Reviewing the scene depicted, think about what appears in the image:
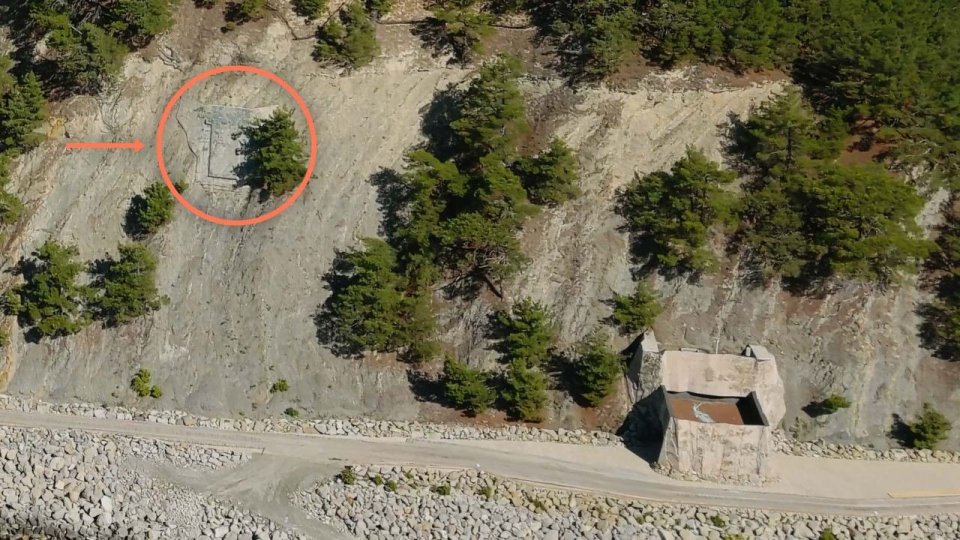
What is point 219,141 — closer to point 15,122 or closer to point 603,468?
point 15,122

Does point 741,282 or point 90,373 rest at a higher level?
point 741,282

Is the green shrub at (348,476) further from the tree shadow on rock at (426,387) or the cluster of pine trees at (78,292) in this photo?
the cluster of pine trees at (78,292)

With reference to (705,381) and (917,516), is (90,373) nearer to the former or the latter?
(705,381)

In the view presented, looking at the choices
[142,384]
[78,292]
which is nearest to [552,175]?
[142,384]

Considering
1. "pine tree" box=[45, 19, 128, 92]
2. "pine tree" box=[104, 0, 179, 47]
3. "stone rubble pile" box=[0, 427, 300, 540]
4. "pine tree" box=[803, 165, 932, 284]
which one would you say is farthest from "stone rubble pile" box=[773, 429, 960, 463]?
"pine tree" box=[45, 19, 128, 92]

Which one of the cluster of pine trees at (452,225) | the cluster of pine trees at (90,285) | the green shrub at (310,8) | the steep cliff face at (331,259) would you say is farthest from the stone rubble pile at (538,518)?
the green shrub at (310,8)

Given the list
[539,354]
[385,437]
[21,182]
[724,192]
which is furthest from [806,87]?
[21,182]
